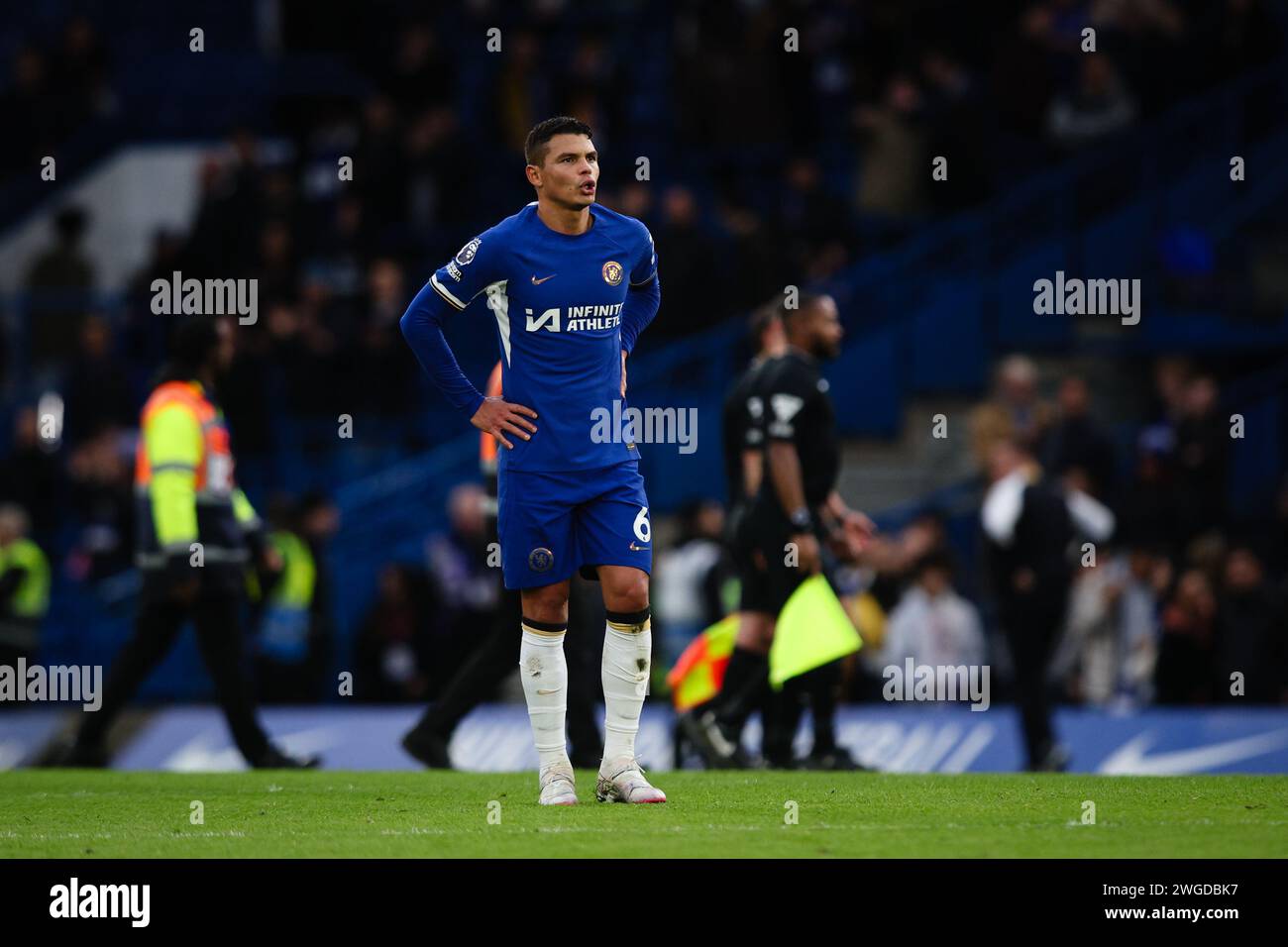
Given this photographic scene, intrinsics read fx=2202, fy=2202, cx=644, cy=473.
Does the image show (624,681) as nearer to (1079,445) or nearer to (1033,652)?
(1033,652)

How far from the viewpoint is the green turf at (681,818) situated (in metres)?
7.35

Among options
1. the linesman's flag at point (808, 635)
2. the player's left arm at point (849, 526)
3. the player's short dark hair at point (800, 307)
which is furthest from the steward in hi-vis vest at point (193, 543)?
the player's left arm at point (849, 526)

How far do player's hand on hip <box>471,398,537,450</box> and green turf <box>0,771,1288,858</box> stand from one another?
1.45 m

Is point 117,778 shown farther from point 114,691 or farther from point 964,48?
point 964,48

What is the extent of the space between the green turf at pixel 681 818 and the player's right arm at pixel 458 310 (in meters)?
1.52

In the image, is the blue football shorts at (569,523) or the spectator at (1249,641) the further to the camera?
the spectator at (1249,641)

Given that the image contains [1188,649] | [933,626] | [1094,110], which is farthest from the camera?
[1094,110]

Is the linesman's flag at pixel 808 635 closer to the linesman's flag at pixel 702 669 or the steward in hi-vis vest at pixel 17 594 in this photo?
the linesman's flag at pixel 702 669

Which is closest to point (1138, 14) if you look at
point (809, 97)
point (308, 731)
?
point (809, 97)

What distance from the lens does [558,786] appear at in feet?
28.5

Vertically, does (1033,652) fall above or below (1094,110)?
below

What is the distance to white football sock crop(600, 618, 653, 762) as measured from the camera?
8648 mm

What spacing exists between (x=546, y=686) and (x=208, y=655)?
3722mm

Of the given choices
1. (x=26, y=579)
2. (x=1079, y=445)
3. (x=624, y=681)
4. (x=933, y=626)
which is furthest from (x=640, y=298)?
(x=26, y=579)
